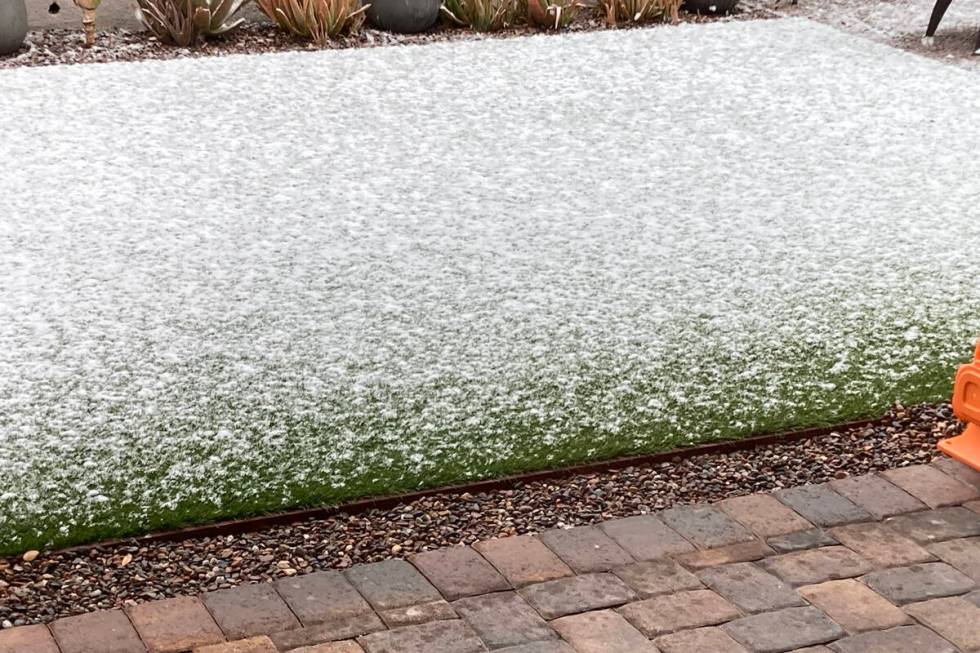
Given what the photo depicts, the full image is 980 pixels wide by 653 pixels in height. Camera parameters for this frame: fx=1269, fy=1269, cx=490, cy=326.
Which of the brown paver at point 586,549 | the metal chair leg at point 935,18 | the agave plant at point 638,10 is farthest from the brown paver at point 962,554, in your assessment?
the agave plant at point 638,10

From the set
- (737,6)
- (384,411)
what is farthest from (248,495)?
(737,6)

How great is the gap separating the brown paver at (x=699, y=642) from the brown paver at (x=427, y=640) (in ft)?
1.09

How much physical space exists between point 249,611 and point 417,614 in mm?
315

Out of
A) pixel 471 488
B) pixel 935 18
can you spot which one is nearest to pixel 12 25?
pixel 471 488

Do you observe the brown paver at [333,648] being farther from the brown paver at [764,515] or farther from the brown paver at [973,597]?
the brown paver at [973,597]

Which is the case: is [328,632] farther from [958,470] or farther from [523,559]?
[958,470]

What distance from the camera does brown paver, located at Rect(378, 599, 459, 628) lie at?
7.73 feet

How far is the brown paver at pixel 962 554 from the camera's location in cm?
255

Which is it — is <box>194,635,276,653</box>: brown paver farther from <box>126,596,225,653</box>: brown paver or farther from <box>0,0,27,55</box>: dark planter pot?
<box>0,0,27,55</box>: dark planter pot

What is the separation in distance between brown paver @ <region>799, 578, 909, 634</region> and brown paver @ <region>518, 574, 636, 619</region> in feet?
1.19

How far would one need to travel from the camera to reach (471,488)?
285 cm

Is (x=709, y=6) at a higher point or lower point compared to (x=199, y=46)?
higher

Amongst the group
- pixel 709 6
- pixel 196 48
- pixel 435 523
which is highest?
pixel 709 6

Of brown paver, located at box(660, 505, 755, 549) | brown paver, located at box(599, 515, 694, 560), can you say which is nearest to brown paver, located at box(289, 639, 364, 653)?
brown paver, located at box(599, 515, 694, 560)
